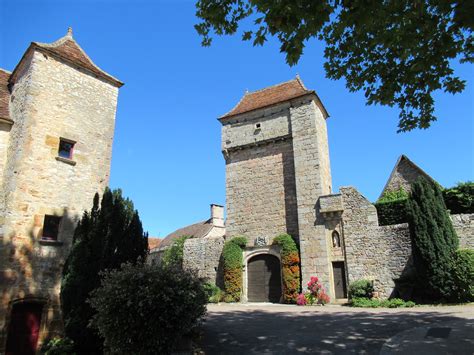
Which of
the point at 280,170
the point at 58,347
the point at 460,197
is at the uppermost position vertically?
the point at 280,170

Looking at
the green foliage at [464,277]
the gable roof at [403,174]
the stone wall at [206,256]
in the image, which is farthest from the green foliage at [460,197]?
the stone wall at [206,256]

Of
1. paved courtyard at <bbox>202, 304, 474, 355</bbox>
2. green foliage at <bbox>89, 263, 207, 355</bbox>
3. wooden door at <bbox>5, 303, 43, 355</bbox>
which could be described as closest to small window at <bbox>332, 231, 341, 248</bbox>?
paved courtyard at <bbox>202, 304, 474, 355</bbox>

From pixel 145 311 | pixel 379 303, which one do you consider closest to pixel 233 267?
pixel 379 303

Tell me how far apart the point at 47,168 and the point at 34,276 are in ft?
10.4

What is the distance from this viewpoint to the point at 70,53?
12258 millimetres

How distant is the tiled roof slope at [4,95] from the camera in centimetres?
1138

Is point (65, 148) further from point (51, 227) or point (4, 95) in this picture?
point (4, 95)

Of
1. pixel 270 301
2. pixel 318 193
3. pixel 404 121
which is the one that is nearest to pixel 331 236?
pixel 318 193

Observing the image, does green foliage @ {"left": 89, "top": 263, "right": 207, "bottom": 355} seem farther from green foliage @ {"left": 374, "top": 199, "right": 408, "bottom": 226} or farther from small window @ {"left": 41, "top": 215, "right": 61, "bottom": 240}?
green foliage @ {"left": 374, "top": 199, "right": 408, "bottom": 226}

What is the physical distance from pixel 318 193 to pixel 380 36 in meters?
11.4

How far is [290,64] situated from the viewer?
550 cm

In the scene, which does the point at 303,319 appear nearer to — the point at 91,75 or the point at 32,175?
the point at 32,175

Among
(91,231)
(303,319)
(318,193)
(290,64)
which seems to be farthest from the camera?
(318,193)

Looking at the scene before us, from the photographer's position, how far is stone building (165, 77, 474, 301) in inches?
566
